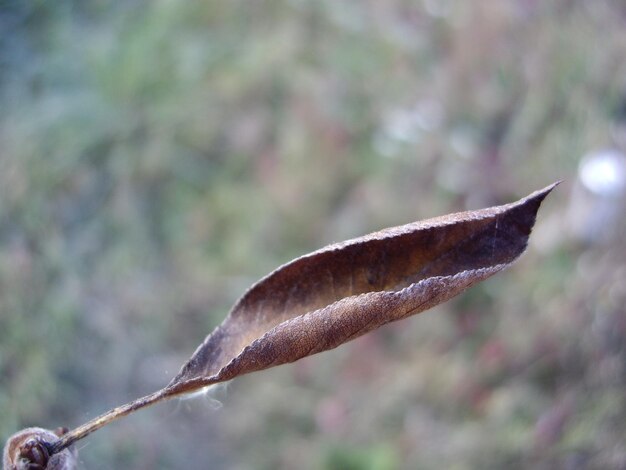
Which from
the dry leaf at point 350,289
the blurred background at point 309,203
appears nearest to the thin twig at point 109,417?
the dry leaf at point 350,289

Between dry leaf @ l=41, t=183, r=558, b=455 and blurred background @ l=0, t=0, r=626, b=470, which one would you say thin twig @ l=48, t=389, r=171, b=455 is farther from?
blurred background @ l=0, t=0, r=626, b=470

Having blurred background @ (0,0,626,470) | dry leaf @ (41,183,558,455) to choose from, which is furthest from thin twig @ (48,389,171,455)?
blurred background @ (0,0,626,470)

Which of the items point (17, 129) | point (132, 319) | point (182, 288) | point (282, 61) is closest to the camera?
point (17, 129)

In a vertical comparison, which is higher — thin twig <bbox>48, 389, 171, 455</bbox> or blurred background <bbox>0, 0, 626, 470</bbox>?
blurred background <bbox>0, 0, 626, 470</bbox>

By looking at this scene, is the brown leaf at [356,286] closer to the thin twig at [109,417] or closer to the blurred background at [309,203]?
the thin twig at [109,417]

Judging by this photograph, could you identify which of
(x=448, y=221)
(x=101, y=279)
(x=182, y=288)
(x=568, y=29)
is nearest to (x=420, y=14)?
(x=568, y=29)

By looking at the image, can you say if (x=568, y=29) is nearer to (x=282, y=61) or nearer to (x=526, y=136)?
(x=526, y=136)

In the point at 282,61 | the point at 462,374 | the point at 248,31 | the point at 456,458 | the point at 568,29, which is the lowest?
the point at 456,458
